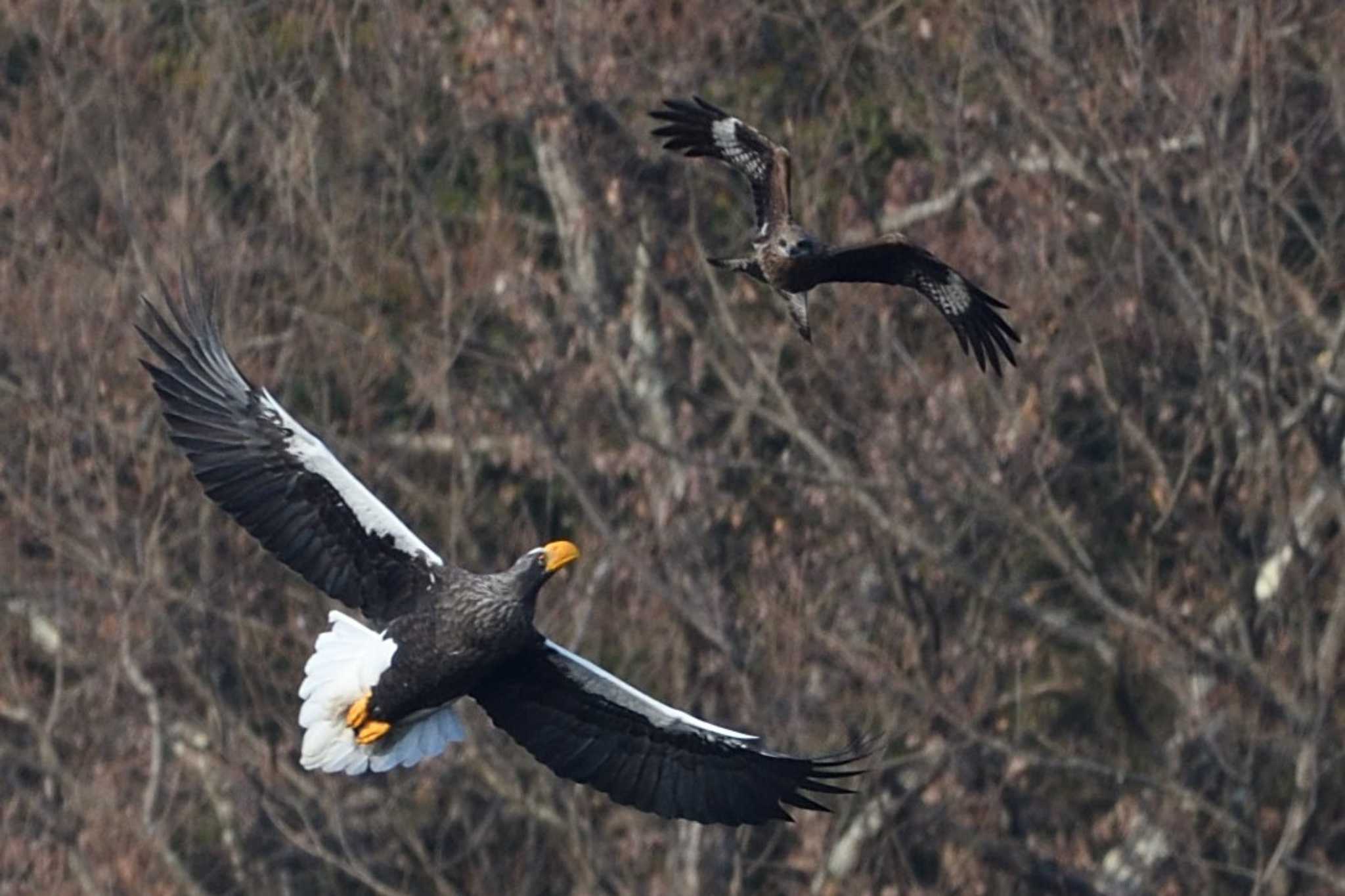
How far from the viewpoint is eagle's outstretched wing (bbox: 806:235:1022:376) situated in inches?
472

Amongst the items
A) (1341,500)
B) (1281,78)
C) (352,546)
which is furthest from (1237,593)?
(352,546)

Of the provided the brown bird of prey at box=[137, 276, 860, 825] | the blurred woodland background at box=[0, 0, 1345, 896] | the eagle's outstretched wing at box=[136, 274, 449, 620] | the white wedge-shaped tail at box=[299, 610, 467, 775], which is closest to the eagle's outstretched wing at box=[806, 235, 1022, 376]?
the brown bird of prey at box=[137, 276, 860, 825]

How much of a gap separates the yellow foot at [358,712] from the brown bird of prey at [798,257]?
179 cm

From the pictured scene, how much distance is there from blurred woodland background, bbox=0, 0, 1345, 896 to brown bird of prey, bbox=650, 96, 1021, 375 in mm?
6403

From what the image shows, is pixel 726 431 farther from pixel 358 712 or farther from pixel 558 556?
pixel 558 556

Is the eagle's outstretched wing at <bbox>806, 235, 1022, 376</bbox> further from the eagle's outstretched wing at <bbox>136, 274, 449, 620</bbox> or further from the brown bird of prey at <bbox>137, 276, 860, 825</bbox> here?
the eagle's outstretched wing at <bbox>136, 274, 449, 620</bbox>

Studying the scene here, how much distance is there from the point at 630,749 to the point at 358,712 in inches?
32.0

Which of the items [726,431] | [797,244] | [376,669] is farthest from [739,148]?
[726,431]


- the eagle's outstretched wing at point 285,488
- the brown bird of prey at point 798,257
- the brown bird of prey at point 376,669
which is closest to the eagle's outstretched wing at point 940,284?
the brown bird of prey at point 798,257

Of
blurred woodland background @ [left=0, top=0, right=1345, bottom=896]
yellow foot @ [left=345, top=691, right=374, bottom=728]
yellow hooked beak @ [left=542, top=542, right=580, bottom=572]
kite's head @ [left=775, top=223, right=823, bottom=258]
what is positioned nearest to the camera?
kite's head @ [left=775, top=223, right=823, bottom=258]

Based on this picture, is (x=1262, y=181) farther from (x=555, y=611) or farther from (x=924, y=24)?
(x=555, y=611)

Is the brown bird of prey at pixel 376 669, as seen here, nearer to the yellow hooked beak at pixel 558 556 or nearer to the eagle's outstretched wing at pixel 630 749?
the eagle's outstretched wing at pixel 630 749

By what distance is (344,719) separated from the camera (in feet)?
42.1

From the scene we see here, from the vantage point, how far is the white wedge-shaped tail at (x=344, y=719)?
42.0ft
